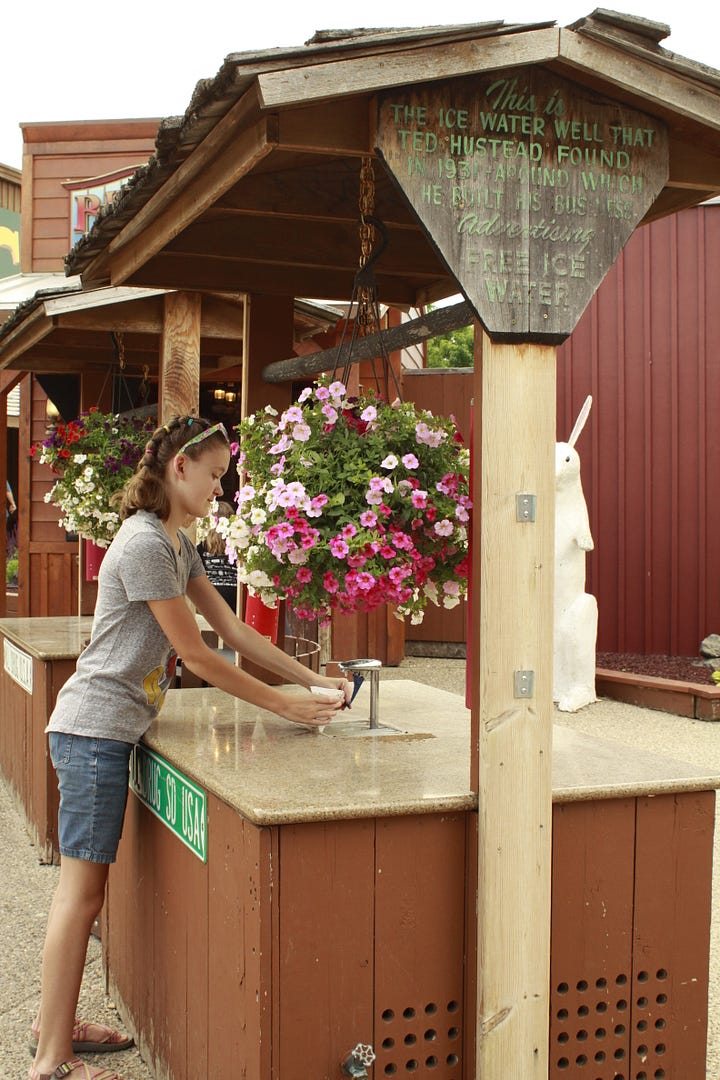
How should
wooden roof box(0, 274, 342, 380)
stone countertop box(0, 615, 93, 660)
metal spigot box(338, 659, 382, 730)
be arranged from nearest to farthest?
metal spigot box(338, 659, 382, 730), stone countertop box(0, 615, 93, 660), wooden roof box(0, 274, 342, 380)

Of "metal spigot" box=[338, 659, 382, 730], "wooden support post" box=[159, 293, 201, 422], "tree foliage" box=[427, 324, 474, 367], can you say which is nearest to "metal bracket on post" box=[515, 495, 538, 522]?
"metal spigot" box=[338, 659, 382, 730]

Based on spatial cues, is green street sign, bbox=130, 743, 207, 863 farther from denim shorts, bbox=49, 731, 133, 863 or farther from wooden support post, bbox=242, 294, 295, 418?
wooden support post, bbox=242, 294, 295, 418

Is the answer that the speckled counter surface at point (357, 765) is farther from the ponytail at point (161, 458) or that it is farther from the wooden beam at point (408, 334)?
the wooden beam at point (408, 334)

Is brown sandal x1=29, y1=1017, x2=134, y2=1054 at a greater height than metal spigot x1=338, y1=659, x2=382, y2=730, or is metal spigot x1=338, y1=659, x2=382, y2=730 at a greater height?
metal spigot x1=338, y1=659, x2=382, y2=730

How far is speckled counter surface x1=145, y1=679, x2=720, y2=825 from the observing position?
8.90ft

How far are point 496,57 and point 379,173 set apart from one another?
38.3 inches

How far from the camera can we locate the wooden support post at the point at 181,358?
6.03 metres

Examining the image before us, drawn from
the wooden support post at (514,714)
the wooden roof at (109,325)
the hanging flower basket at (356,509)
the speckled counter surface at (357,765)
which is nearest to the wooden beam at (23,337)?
the wooden roof at (109,325)

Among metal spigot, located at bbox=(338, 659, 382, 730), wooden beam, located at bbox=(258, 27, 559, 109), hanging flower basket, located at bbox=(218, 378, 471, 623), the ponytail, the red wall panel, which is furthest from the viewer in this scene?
the red wall panel

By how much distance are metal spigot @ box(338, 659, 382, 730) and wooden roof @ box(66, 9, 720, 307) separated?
119 cm

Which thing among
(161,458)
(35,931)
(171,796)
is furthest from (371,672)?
(35,931)

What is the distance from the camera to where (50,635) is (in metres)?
6.43

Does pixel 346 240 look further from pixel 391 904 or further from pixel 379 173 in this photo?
pixel 391 904

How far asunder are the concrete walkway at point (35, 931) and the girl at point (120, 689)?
1.23ft
